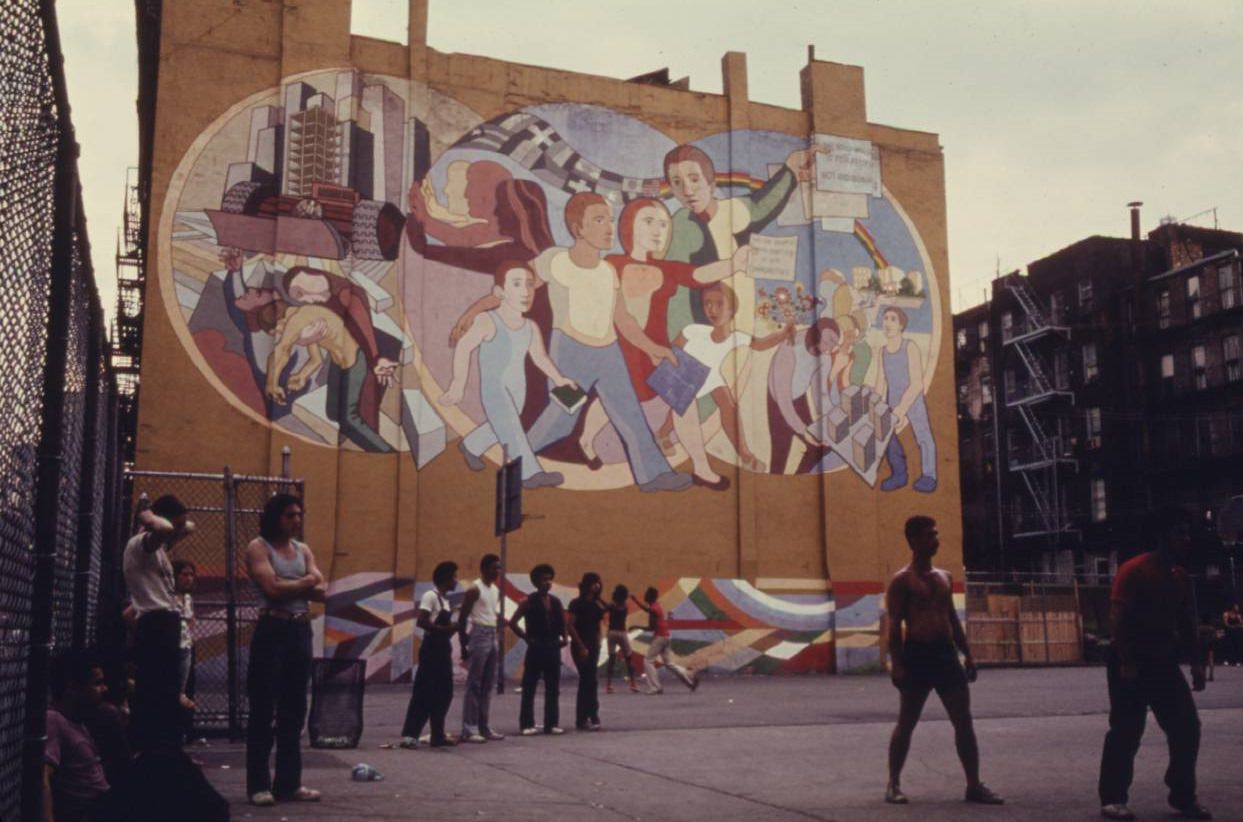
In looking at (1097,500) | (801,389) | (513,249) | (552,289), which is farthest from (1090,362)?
(513,249)

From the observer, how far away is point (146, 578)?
8.70m

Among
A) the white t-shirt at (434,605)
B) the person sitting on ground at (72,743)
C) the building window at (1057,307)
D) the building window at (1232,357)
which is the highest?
the building window at (1057,307)

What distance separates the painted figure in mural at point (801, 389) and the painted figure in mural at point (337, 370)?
29.2 ft

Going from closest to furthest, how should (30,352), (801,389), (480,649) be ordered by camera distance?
1. (30,352)
2. (480,649)
3. (801,389)

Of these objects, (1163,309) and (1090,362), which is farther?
(1090,362)

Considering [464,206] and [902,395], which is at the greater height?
[464,206]

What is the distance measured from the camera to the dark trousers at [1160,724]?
7.91m

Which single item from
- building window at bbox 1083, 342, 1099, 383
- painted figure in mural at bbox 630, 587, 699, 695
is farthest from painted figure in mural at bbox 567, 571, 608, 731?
building window at bbox 1083, 342, 1099, 383

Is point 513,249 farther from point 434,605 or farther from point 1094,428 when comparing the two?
point 1094,428

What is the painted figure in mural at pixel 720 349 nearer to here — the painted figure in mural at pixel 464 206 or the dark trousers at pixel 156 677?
the painted figure in mural at pixel 464 206

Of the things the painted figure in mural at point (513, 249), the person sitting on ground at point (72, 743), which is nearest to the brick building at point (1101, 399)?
the painted figure in mural at point (513, 249)

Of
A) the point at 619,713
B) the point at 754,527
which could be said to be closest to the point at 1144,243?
the point at 754,527

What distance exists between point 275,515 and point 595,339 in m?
20.2

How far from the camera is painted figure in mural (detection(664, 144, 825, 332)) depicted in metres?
30.0
